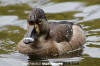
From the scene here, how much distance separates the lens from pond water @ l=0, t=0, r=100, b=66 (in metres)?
9.90

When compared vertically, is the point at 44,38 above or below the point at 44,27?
below

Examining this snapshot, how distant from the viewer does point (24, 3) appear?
617 inches

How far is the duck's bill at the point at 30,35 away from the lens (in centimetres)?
974

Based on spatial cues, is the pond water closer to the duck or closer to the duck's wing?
the duck

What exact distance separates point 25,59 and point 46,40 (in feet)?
2.74

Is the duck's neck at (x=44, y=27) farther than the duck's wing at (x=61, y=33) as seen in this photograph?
No

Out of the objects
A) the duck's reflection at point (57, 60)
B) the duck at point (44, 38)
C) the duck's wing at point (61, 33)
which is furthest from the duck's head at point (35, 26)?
the duck's reflection at point (57, 60)

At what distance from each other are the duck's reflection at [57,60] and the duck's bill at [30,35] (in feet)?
1.82

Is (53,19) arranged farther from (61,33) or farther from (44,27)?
(44,27)

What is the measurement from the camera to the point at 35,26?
1005 cm

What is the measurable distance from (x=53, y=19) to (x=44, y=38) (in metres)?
3.30

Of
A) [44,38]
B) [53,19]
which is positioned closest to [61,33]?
[44,38]

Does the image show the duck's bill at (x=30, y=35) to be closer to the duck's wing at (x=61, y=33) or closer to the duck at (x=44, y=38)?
the duck at (x=44, y=38)

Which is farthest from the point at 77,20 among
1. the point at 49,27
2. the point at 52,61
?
the point at 52,61
